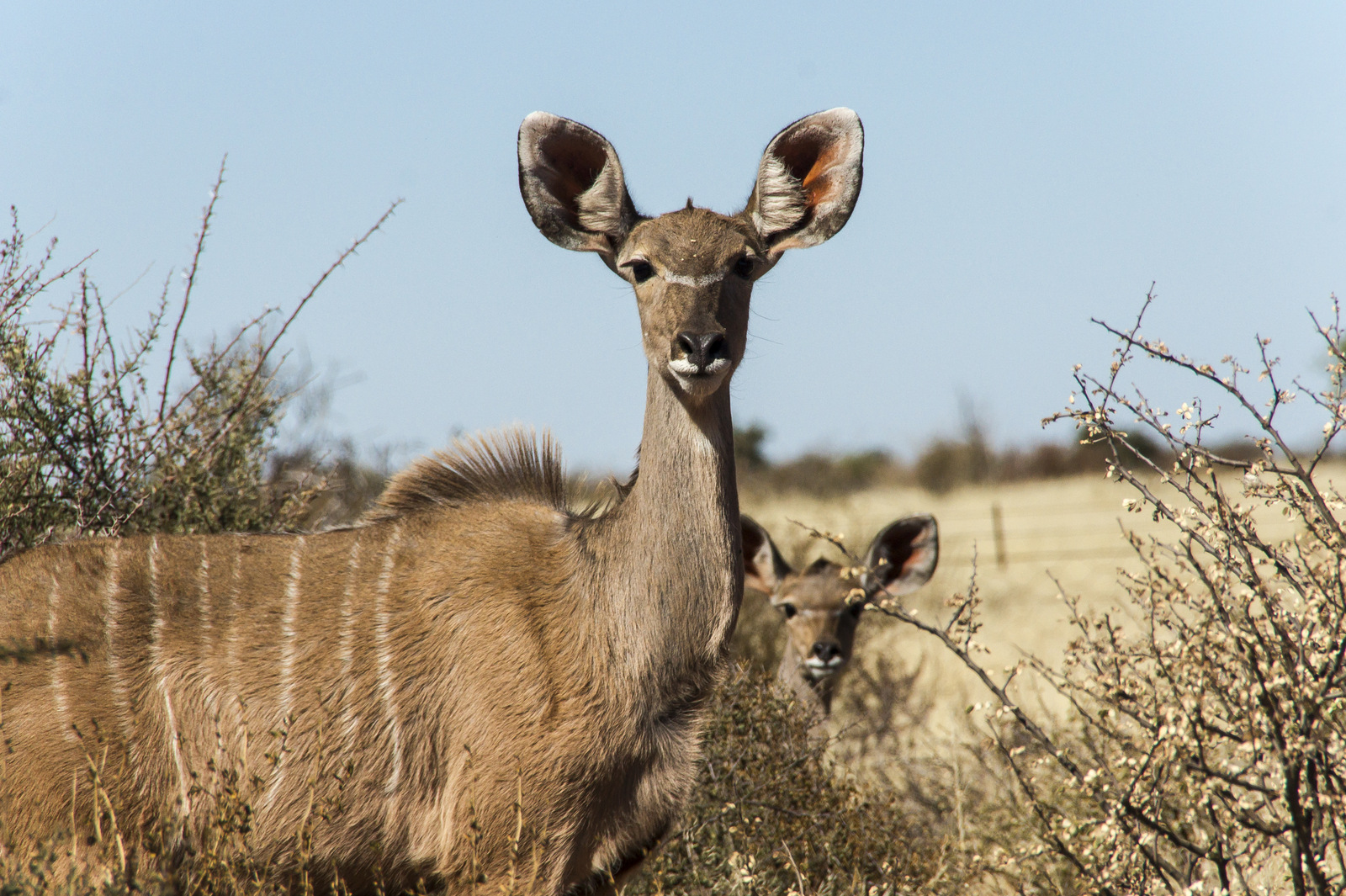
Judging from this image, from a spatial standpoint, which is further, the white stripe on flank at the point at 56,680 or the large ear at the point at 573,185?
the large ear at the point at 573,185

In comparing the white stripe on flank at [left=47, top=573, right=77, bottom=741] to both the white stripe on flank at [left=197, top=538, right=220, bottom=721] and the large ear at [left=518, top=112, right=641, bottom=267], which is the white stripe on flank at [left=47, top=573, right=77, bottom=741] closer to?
the white stripe on flank at [left=197, top=538, right=220, bottom=721]

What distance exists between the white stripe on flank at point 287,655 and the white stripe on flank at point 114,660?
1.17 ft

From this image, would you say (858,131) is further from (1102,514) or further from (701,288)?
(1102,514)

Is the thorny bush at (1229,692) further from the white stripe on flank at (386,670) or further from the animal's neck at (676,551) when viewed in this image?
the white stripe on flank at (386,670)

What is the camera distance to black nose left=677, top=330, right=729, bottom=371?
315 cm

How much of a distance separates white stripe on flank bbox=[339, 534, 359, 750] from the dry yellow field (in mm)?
1528

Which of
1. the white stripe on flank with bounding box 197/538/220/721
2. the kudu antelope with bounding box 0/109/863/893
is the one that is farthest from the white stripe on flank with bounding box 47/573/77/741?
the white stripe on flank with bounding box 197/538/220/721

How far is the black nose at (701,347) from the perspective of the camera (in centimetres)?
315

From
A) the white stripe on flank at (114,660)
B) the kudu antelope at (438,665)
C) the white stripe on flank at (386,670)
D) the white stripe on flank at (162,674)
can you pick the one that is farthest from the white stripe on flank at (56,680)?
the white stripe on flank at (386,670)

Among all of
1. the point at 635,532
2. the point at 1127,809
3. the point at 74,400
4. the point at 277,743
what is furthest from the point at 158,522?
the point at 1127,809

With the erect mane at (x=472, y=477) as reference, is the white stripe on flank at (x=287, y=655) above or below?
below

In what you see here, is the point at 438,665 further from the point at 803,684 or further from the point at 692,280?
the point at 803,684

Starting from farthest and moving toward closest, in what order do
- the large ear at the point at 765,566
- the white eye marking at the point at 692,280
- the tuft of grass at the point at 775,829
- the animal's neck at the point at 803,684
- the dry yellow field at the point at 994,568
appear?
the dry yellow field at the point at 994,568 → the large ear at the point at 765,566 → the animal's neck at the point at 803,684 → the tuft of grass at the point at 775,829 → the white eye marking at the point at 692,280

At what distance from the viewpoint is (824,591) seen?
239 inches
